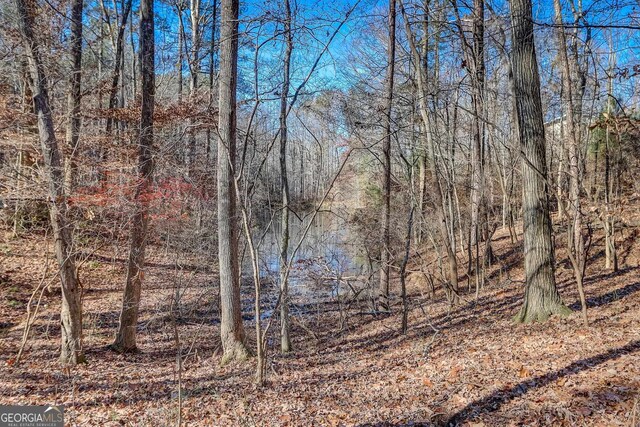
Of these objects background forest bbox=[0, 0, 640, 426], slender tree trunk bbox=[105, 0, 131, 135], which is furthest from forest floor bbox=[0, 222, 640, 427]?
slender tree trunk bbox=[105, 0, 131, 135]

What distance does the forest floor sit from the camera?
345 cm

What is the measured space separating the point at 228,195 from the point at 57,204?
222 centimetres

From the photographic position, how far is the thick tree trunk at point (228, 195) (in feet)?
18.9

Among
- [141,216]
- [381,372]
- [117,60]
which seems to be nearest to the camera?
[381,372]

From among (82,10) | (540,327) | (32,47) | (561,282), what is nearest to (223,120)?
(32,47)

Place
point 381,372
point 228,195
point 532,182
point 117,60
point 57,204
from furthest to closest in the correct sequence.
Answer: point 117,60 → point 228,195 → point 532,182 → point 57,204 → point 381,372

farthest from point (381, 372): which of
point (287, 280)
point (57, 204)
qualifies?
point (57, 204)

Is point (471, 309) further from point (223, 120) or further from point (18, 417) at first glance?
point (18, 417)

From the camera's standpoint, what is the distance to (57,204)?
17.0 feet

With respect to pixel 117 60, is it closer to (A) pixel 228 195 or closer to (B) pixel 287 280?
(A) pixel 228 195

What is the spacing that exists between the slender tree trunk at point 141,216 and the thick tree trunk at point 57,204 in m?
0.86

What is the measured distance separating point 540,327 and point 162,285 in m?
9.14

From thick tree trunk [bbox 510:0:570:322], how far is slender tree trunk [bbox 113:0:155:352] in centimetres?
562

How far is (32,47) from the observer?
5.21 meters
